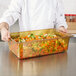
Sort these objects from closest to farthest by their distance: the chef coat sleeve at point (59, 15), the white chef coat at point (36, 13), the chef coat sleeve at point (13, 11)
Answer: the chef coat sleeve at point (13, 11) < the white chef coat at point (36, 13) < the chef coat sleeve at point (59, 15)

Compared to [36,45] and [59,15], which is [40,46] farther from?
[59,15]

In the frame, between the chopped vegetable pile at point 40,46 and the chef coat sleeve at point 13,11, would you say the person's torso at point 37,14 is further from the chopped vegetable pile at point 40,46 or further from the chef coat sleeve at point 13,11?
the chopped vegetable pile at point 40,46

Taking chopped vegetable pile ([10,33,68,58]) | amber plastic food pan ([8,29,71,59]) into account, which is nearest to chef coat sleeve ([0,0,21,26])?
amber plastic food pan ([8,29,71,59])

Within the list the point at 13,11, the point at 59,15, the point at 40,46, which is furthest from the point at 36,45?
the point at 59,15

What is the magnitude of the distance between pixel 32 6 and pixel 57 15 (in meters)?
0.32

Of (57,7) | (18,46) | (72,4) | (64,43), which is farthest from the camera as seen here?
(72,4)

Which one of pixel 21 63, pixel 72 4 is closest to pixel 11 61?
pixel 21 63

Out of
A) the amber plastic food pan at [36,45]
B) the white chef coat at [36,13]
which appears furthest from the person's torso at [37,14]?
the amber plastic food pan at [36,45]

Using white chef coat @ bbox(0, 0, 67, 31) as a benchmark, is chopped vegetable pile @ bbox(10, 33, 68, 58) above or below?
below

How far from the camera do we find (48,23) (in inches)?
74.4

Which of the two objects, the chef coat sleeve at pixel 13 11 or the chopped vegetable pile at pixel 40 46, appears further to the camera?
the chef coat sleeve at pixel 13 11

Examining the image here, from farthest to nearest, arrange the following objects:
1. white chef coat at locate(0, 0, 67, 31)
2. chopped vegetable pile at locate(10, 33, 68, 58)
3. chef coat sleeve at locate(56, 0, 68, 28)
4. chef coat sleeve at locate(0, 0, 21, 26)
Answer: chef coat sleeve at locate(56, 0, 68, 28) < white chef coat at locate(0, 0, 67, 31) < chef coat sleeve at locate(0, 0, 21, 26) < chopped vegetable pile at locate(10, 33, 68, 58)

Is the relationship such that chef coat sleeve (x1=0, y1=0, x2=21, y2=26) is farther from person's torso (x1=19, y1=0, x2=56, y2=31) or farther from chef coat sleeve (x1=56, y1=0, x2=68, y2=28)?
chef coat sleeve (x1=56, y1=0, x2=68, y2=28)

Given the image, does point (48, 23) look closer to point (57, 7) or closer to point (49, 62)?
point (57, 7)
